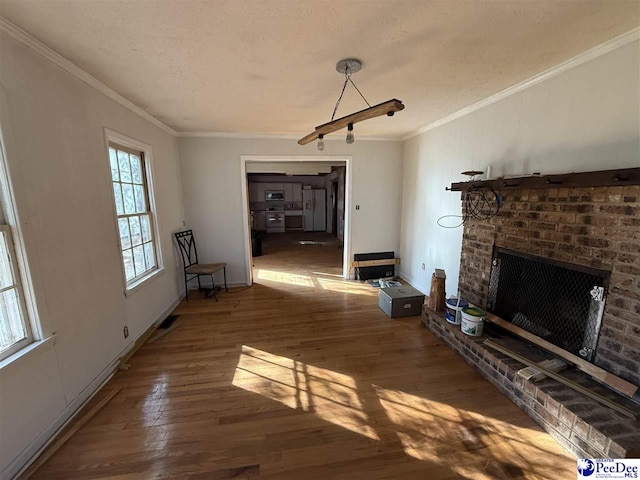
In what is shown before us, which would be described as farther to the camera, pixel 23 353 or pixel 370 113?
pixel 370 113

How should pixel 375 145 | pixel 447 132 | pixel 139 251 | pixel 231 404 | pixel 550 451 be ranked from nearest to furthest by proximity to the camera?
pixel 550 451 < pixel 231 404 < pixel 139 251 < pixel 447 132 < pixel 375 145

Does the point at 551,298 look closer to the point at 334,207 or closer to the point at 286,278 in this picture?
the point at 286,278

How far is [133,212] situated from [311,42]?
249cm

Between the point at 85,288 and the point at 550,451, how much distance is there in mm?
3299

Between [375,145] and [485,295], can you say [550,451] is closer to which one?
[485,295]

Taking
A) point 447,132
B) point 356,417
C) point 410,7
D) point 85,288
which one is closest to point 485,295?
point 356,417

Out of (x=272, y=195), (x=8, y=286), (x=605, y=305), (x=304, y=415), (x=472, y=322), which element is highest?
→ (x=272, y=195)

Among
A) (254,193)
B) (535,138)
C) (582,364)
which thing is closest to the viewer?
(582,364)

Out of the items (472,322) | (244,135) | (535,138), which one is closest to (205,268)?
(244,135)

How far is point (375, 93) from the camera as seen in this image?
7.88ft

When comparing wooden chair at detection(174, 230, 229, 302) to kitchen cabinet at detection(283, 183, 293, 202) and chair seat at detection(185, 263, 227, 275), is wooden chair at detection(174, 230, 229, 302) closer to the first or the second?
chair seat at detection(185, 263, 227, 275)

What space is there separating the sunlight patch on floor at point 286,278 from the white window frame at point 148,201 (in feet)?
6.27

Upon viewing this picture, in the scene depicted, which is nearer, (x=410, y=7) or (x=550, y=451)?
(x=410, y=7)

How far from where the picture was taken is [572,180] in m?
1.83
